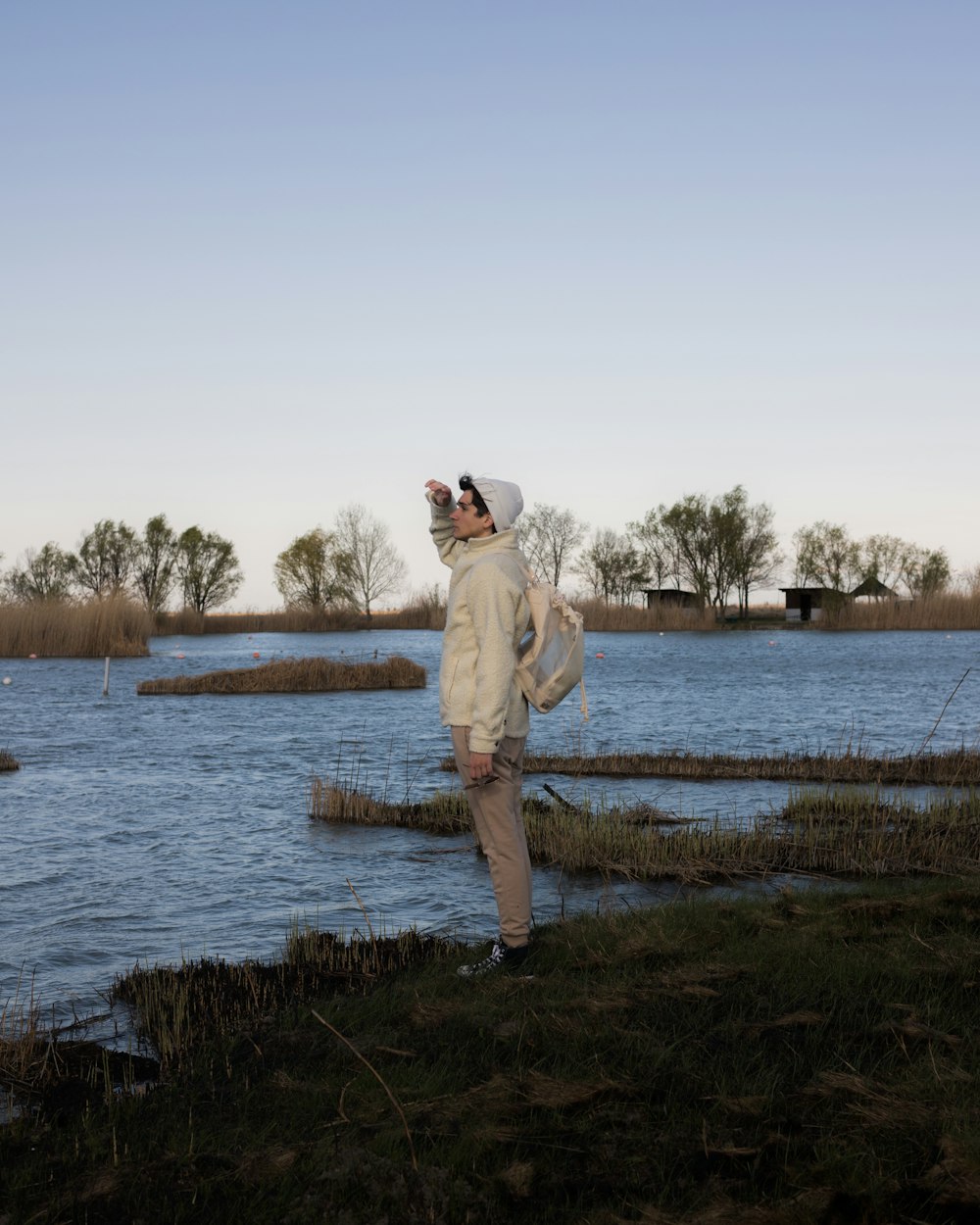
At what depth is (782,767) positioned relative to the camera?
15664 millimetres

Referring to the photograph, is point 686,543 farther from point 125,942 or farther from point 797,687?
point 125,942

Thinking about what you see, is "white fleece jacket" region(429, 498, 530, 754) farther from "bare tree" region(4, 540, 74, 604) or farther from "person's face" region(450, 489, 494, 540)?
"bare tree" region(4, 540, 74, 604)

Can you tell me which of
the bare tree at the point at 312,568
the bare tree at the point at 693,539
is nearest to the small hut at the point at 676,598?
the bare tree at the point at 693,539

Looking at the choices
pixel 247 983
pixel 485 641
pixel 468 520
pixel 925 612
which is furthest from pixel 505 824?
pixel 925 612

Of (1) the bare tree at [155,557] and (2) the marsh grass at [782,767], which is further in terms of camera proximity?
(1) the bare tree at [155,557]

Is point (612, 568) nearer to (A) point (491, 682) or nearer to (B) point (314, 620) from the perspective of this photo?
(B) point (314, 620)

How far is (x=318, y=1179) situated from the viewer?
3432mm

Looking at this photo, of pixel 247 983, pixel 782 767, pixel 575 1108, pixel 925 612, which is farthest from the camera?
pixel 925 612

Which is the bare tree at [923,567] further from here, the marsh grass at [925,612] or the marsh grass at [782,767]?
the marsh grass at [782,767]

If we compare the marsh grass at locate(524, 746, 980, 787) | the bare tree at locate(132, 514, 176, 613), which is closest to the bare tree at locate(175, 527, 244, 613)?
the bare tree at locate(132, 514, 176, 613)

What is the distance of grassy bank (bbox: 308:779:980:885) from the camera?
8789 millimetres

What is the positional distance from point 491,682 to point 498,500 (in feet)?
2.94

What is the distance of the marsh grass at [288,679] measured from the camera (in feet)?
113

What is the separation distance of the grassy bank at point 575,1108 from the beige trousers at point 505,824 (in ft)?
1.16
